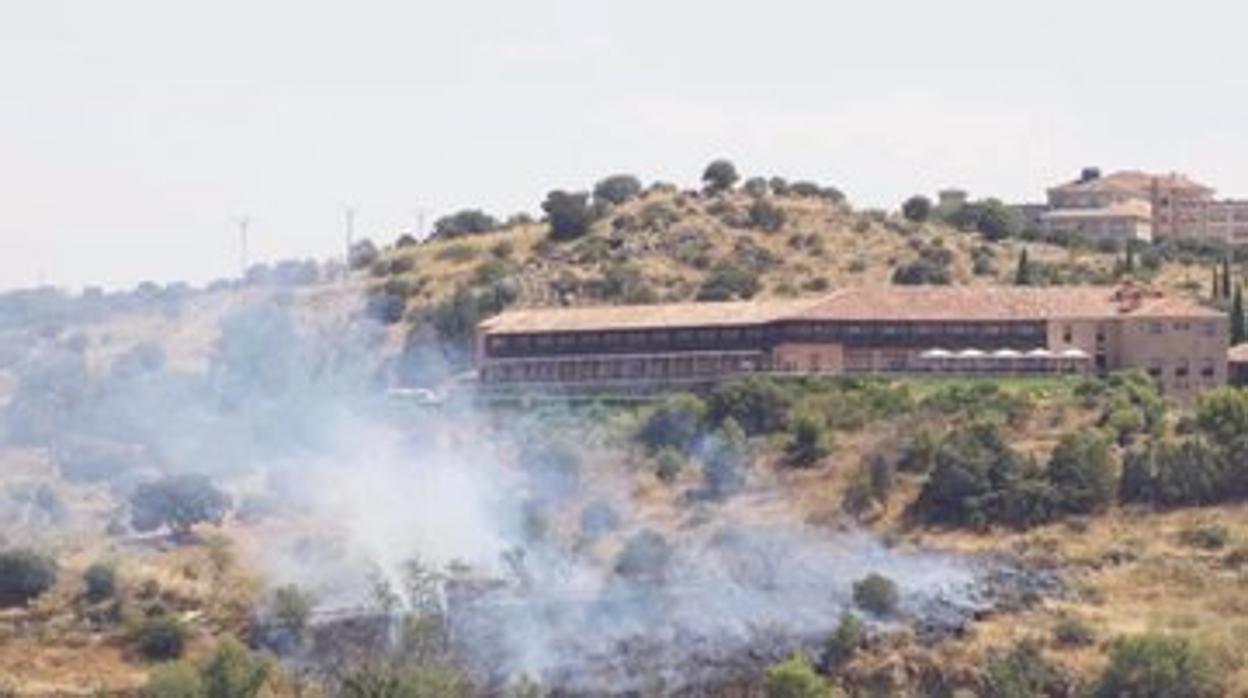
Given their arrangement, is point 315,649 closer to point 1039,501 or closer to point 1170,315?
point 1039,501

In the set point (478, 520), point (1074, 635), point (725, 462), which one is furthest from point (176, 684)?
point (725, 462)

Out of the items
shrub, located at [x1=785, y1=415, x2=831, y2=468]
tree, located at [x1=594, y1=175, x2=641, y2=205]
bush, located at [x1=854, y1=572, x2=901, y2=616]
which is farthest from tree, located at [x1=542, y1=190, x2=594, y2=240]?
bush, located at [x1=854, y1=572, x2=901, y2=616]

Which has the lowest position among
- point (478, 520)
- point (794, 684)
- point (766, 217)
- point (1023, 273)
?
point (794, 684)

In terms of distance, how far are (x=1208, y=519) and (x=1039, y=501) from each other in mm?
5468

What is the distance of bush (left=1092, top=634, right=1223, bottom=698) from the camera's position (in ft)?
221

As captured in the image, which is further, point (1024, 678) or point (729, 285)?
point (729, 285)

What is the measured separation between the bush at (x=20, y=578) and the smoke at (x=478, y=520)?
7710 mm

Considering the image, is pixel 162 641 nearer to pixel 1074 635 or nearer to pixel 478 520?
pixel 478 520

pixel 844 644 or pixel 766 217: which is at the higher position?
pixel 766 217

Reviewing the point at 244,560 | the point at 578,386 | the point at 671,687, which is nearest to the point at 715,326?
the point at 578,386

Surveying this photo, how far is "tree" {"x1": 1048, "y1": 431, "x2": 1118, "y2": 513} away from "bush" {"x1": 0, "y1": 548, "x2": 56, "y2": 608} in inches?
1299

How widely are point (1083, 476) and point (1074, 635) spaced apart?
40.9ft

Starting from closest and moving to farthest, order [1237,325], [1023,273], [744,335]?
[1237,325] < [744,335] < [1023,273]

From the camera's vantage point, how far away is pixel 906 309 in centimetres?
10788
